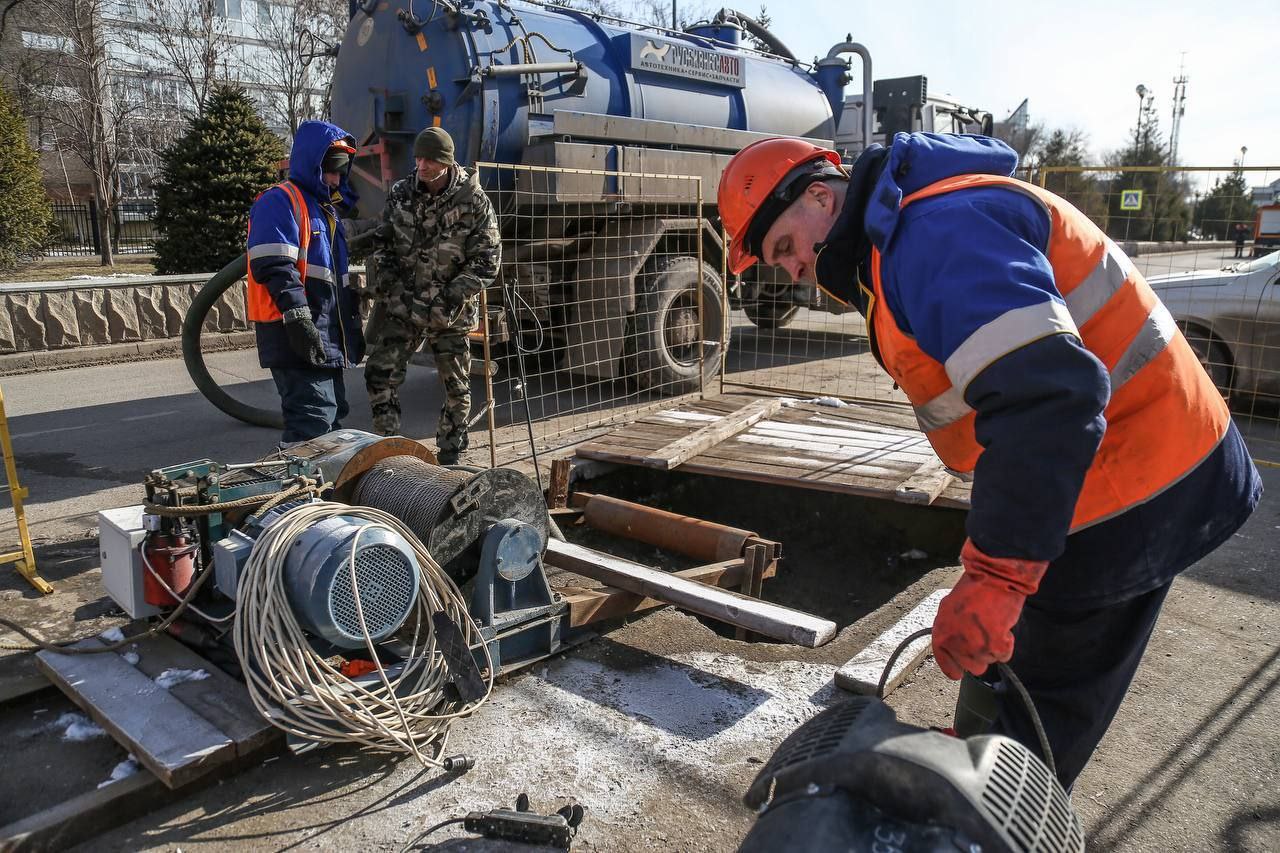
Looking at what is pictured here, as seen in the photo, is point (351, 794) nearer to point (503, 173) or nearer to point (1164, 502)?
point (1164, 502)

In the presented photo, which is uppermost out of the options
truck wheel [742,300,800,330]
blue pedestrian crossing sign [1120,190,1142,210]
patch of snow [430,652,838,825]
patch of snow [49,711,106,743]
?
blue pedestrian crossing sign [1120,190,1142,210]

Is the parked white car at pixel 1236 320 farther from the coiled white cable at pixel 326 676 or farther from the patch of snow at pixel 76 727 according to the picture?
the patch of snow at pixel 76 727

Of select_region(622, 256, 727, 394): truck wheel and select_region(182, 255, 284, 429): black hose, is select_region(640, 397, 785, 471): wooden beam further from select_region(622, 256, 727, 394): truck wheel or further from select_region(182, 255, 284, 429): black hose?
select_region(182, 255, 284, 429): black hose

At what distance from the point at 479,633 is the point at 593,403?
4971mm

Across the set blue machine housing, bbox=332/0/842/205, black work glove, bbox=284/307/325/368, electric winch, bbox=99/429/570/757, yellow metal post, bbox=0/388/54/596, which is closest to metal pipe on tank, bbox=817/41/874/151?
blue machine housing, bbox=332/0/842/205

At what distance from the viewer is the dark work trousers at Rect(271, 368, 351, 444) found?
5.08 meters

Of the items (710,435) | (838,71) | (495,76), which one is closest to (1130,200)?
(838,71)

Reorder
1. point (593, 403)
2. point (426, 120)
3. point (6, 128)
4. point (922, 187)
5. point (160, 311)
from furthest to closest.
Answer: point (6, 128) → point (160, 311) → point (593, 403) → point (426, 120) → point (922, 187)

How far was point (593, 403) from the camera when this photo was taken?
8.04 metres

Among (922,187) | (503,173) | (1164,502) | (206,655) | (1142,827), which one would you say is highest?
(503,173)

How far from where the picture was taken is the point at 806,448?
5.62 m

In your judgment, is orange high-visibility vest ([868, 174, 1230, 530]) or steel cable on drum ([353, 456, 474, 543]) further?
steel cable on drum ([353, 456, 474, 543])

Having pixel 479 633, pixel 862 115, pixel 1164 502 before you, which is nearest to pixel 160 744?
pixel 479 633

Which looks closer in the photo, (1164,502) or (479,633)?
(1164,502)
